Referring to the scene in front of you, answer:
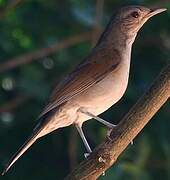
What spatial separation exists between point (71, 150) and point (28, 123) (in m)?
0.51

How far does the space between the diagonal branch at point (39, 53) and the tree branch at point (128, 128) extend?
2.84 m

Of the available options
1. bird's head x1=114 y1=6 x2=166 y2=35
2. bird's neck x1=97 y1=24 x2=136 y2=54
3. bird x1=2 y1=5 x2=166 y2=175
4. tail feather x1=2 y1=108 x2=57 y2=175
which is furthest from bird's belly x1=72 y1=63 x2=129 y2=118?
bird's head x1=114 y1=6 x2=166 y2=35

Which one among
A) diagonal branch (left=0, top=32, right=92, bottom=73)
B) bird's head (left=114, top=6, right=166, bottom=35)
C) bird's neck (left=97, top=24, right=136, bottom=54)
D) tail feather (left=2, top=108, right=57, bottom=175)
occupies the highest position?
bird's head (left=114, top=6, right=166, bottom=35)

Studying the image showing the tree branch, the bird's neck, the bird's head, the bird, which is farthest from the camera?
the bird's neck

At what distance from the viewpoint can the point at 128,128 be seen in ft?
17.9

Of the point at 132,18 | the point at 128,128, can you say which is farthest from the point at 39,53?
the point at 128,128

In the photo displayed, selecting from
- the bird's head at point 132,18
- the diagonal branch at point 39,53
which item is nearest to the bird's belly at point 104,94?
the bird's head at point 132,18

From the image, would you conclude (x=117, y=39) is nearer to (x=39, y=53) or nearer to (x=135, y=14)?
(x=135, y=14)

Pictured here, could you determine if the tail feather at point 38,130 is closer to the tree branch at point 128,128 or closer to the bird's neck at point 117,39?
the tree branch at point 128,128

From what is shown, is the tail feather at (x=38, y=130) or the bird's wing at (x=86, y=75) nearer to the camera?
the tail feather at (x=38, y=130)

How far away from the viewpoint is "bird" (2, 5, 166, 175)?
6.61 meters

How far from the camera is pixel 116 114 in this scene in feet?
27.4

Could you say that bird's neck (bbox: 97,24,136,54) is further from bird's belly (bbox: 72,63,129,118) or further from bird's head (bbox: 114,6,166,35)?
bird's belly (bbox: 72,63,129,118)

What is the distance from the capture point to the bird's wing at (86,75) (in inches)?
262
